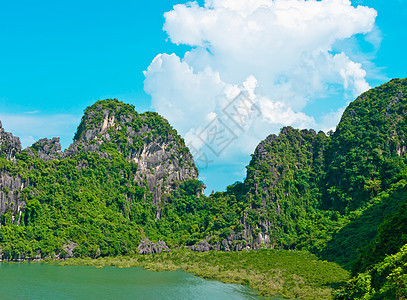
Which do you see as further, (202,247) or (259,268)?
(202,247)

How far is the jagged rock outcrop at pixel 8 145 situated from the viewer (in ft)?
164

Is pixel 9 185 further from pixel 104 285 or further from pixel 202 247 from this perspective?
pixel 202 247

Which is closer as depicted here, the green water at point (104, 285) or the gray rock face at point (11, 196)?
the green water at point (104, 285)

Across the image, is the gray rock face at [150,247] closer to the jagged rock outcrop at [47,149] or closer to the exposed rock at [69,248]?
the exposed rock at [69,248]

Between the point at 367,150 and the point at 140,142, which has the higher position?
the point at 140,142

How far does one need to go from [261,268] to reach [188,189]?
3400 cm

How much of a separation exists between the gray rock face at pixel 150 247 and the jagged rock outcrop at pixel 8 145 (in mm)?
20043

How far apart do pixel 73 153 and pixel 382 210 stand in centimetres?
4273

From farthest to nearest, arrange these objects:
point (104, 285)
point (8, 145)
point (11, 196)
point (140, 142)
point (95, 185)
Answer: point (140, 142), point (95, 185), point (8, 145), point (11, 196), point (104, 285)

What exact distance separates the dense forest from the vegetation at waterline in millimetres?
3582

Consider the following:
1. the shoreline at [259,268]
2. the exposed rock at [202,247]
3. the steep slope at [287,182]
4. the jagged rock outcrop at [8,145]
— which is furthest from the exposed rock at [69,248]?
the steep slope at [287,182]

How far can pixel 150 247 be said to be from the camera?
53.9 metres

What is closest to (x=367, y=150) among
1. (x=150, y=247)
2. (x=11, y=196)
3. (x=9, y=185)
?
(x=150, y=247)

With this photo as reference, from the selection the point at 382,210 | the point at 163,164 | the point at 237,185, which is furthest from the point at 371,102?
the point at 163,164
